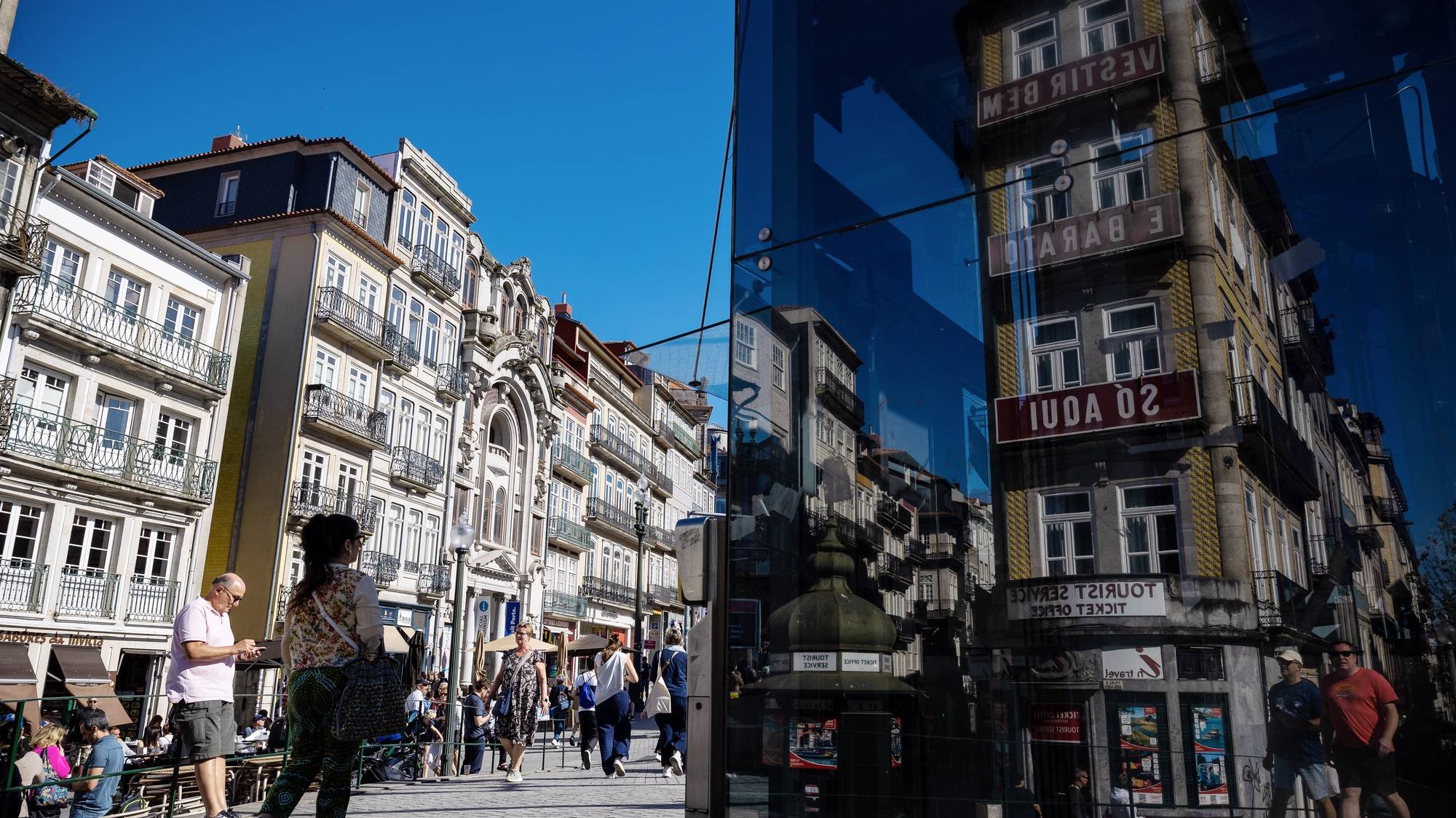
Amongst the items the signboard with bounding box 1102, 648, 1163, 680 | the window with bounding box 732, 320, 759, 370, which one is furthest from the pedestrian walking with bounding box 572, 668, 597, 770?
Result: the signboard with bounding box 1102, 648, 1163, 680

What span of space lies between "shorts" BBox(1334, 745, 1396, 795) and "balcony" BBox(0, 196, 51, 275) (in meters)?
26.1

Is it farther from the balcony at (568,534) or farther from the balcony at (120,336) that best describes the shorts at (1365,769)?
the balcony at (568,534)

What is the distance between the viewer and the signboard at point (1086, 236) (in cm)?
356

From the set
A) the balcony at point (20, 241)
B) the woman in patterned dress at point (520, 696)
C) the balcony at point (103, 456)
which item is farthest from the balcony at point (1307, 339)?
the balcony at point (103, 456)

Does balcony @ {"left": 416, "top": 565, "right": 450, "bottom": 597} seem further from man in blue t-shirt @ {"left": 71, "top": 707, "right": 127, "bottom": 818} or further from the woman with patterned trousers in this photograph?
the woman with patterned trousers

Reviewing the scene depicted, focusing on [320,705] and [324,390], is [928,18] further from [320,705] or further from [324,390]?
[324,390]

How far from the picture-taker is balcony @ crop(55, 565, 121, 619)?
1007 inches

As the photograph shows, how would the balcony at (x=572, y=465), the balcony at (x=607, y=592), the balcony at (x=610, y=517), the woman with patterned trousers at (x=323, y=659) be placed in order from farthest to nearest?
1. the balcony at (x=610, y=517)
2. the balcony at (x=607, y=592)
3. the balcony at (x=572, y=465)
4. the woman with patterned trousers at (x=323, y=659)

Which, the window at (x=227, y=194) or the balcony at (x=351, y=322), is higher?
the window at (x=227, y=194)

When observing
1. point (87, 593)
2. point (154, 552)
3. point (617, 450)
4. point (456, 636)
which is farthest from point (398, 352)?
point (456, 636)

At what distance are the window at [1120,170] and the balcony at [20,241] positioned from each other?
82.0 ft

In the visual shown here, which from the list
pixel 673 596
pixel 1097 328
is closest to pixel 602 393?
pixel 673 596

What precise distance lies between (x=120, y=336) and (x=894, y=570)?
28.3m

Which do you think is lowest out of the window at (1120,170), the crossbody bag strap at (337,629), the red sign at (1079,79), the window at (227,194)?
the crossbody bag strap at (337,629)
